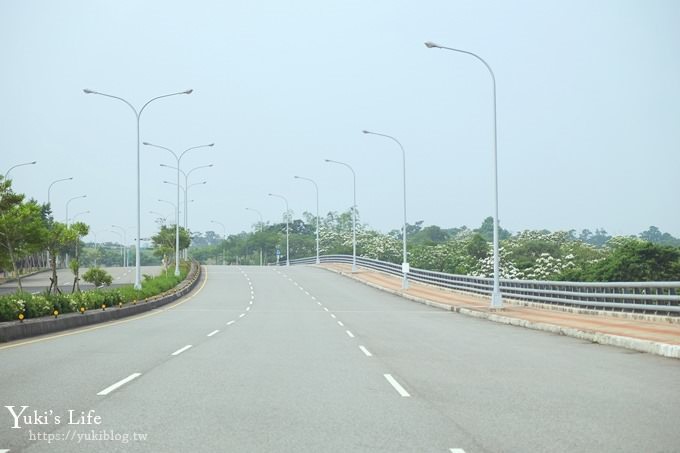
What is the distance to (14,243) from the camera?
44.9m

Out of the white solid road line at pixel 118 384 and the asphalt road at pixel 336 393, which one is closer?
the asphalt road at pixel 336 393

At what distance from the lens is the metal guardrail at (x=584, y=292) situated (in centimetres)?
2061

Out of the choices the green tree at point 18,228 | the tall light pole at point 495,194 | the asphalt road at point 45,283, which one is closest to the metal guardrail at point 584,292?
the tall light pole at point 495,194

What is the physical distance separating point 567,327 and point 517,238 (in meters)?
82.4

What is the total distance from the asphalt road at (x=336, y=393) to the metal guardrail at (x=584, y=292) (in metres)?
3.56

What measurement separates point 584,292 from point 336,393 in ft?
61.7

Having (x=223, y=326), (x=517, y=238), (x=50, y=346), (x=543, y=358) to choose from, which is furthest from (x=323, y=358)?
(x=517, y=238)

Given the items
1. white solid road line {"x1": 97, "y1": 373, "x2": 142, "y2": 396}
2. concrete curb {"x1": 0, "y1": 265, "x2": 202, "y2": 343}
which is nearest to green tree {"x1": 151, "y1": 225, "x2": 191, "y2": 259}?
concrete curb {"x1": 0, "y1": 265, "x2": 202, "y2": 343}

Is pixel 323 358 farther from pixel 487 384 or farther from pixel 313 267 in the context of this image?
pixel 313 267

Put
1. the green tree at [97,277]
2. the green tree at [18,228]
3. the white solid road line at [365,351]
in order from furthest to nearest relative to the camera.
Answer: the green tree at [97,277] → the green tree at [18,228] → the white solid road line at [365,351]

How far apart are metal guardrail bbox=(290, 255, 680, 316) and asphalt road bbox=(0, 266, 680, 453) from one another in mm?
3556

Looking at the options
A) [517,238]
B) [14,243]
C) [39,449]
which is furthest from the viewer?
[517,238]

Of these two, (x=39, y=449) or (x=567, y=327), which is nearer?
(x=39, y=449)

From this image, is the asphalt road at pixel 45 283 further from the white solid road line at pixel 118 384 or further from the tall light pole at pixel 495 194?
the white solid road line at pixel 118 384
